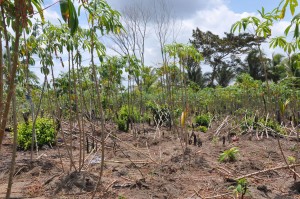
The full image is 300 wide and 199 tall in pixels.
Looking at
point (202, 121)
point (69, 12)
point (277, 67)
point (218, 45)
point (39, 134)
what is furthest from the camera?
point (218, 45)

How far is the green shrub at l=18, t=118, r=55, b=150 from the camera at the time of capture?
7.66 m

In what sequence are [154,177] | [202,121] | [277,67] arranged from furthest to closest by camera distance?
[202,121]
[277,67]
[154,177]

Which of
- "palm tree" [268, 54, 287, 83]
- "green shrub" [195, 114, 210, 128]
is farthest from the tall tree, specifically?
"green shrub" [195, 114, 210, 128]

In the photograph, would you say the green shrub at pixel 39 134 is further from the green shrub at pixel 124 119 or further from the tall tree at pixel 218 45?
the tall tree at pixel 218 45

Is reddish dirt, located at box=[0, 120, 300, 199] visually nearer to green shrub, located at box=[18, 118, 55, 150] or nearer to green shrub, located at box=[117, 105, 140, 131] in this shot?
green shrub, located at box=[18, 118, 55, 150]

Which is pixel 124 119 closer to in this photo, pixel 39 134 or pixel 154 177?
pixel 39 134

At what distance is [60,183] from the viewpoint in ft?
15.8

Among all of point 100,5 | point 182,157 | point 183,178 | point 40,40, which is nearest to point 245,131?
point 182,157

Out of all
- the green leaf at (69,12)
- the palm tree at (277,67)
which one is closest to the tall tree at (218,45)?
the palm tree at (277,67)

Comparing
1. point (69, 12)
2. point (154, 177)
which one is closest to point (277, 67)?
point (154, 177)

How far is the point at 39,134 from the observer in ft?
25.5

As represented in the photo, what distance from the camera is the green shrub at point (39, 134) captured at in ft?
25.1

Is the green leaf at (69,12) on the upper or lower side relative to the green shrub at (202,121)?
upper

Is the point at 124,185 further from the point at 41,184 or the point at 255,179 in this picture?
the point at 255,179
